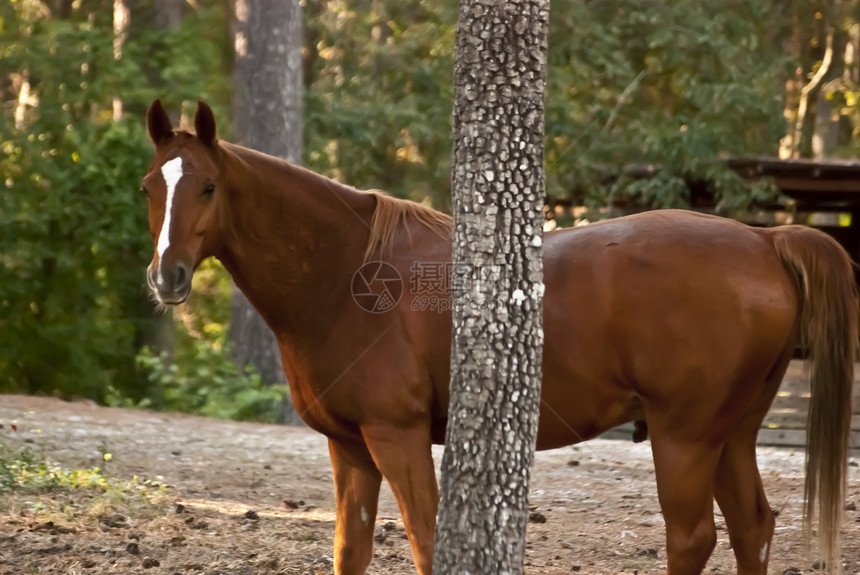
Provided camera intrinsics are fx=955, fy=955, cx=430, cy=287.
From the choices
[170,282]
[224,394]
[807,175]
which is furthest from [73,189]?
[807,175]

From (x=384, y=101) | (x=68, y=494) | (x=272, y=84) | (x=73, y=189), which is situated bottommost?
(x=68, y=494)

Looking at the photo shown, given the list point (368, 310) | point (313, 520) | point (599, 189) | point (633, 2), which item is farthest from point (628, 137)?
point (368, 310)

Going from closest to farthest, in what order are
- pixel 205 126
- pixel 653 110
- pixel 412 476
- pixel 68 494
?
pixel 412 476, pixel 205 126, pixel 68 494, pixel 653 110

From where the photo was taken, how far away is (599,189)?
42.0 feet

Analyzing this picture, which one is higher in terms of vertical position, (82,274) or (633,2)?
(633,2)

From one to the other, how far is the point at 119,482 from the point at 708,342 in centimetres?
392

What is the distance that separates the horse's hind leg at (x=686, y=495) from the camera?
399 centimetres

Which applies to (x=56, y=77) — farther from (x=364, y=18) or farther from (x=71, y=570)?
(x=71, y=570)

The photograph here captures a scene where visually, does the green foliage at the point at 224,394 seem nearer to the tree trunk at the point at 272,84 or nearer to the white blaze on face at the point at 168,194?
→ the tree trunk at the point at 272,84

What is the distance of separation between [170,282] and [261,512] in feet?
8.90

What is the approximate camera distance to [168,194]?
3900 millimetres

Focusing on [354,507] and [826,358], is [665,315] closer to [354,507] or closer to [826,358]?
[826,358]

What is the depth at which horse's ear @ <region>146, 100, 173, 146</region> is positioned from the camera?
4.09m

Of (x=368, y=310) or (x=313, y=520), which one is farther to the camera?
(x=313, y=520)
